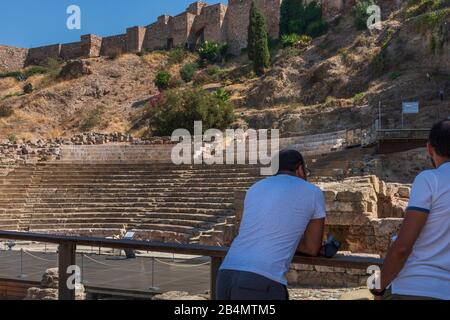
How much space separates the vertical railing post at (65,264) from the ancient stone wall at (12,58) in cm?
5898

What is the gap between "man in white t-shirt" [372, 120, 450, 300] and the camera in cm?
224

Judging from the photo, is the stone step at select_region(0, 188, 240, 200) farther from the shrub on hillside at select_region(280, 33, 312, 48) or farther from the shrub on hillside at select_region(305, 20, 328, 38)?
the shrub on hillside at select_region(305, 20, 328, 38)

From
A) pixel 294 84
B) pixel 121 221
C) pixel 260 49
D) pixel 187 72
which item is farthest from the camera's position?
pixel 187 72

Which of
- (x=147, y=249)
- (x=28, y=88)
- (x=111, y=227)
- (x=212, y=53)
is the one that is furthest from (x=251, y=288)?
(x=28, y=88)

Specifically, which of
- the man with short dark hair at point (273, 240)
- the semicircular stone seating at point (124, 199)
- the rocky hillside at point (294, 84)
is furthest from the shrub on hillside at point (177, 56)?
the man with short dark hair at point (273, 240)

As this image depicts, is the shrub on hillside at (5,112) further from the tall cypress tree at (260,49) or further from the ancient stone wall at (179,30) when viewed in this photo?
the tall cypress tree at (260,49)

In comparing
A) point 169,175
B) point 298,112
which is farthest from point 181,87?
point 169,175

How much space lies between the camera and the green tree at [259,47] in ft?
130

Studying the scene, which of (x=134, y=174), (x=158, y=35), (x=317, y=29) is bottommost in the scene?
(x=134, y=174)

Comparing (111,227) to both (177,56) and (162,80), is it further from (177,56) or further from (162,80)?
(177,56)

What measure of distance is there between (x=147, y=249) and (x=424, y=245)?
1687mm

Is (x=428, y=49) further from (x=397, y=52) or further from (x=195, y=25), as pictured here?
(x=195, y=25)

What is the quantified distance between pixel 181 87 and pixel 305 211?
1643 inches

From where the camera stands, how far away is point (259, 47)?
1563 inches
